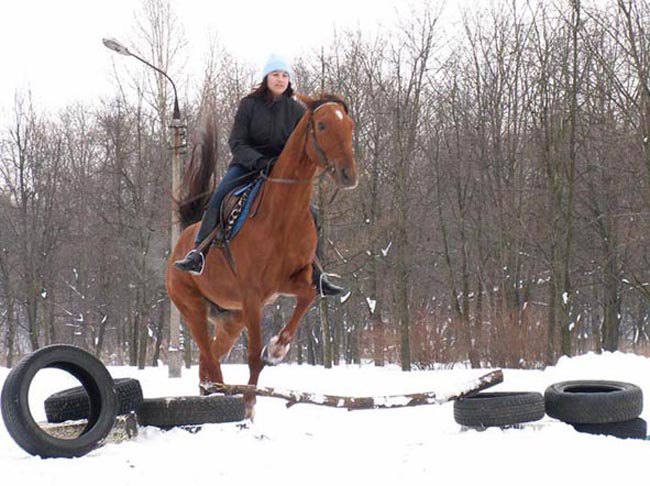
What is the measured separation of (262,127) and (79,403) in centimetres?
296

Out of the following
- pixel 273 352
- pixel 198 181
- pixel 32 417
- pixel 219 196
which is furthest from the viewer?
pixel 198 181

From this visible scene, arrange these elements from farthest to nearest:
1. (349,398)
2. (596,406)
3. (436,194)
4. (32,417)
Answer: (436,194) → (596,406) → (349,398) → (32,417)

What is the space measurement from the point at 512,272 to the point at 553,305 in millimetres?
4819

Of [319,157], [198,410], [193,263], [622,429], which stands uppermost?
[319,157]

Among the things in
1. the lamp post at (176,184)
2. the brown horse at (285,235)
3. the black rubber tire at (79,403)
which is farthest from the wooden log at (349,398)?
the lamp post at (176,184)

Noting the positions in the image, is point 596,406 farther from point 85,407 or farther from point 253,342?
point 85,407

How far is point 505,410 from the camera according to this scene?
18.9ft

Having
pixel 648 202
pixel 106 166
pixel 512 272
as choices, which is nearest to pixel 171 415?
pixel 648 202

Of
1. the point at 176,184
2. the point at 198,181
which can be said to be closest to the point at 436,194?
the point at 176,184

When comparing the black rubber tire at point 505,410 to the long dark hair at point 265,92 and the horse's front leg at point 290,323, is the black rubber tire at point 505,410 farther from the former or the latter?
the long dark hair at point 265,92

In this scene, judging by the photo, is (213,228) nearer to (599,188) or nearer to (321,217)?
(321,217)

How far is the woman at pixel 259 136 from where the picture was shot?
21.4 feet

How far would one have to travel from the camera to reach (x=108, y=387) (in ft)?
17.4

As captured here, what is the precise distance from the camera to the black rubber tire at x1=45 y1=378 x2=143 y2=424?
5.62m
